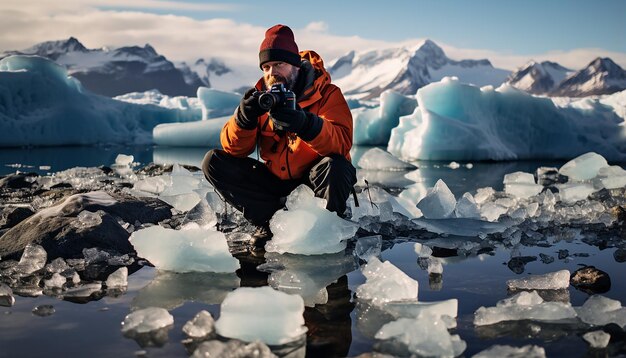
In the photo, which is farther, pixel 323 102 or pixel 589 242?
pixel 589 242

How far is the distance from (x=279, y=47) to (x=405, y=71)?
14795 cm

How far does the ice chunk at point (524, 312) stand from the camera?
196cm

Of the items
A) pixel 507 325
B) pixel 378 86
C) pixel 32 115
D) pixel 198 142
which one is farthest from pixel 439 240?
pixel 378 86

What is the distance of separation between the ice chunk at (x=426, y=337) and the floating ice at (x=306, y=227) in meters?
1.13

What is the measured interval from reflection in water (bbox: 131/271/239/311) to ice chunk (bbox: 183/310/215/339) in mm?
313

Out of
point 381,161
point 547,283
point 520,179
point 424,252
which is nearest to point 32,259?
point 424,252

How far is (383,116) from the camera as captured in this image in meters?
17.2

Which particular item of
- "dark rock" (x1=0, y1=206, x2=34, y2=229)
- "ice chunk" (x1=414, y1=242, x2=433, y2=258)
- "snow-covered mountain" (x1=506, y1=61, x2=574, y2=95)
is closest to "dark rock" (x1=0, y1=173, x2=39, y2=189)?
"dark rock" (x1=0, y1=206, x2=34, y2=229)

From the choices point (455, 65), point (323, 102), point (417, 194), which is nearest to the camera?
point (323, 102)

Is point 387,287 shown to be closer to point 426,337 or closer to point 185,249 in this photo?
point 426,337

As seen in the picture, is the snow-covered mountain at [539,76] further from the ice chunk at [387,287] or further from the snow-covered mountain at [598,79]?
the ice chunk at [387,287]

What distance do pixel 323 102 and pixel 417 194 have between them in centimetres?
371

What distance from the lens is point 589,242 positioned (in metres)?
3.48

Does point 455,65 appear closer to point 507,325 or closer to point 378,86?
point 378,86
